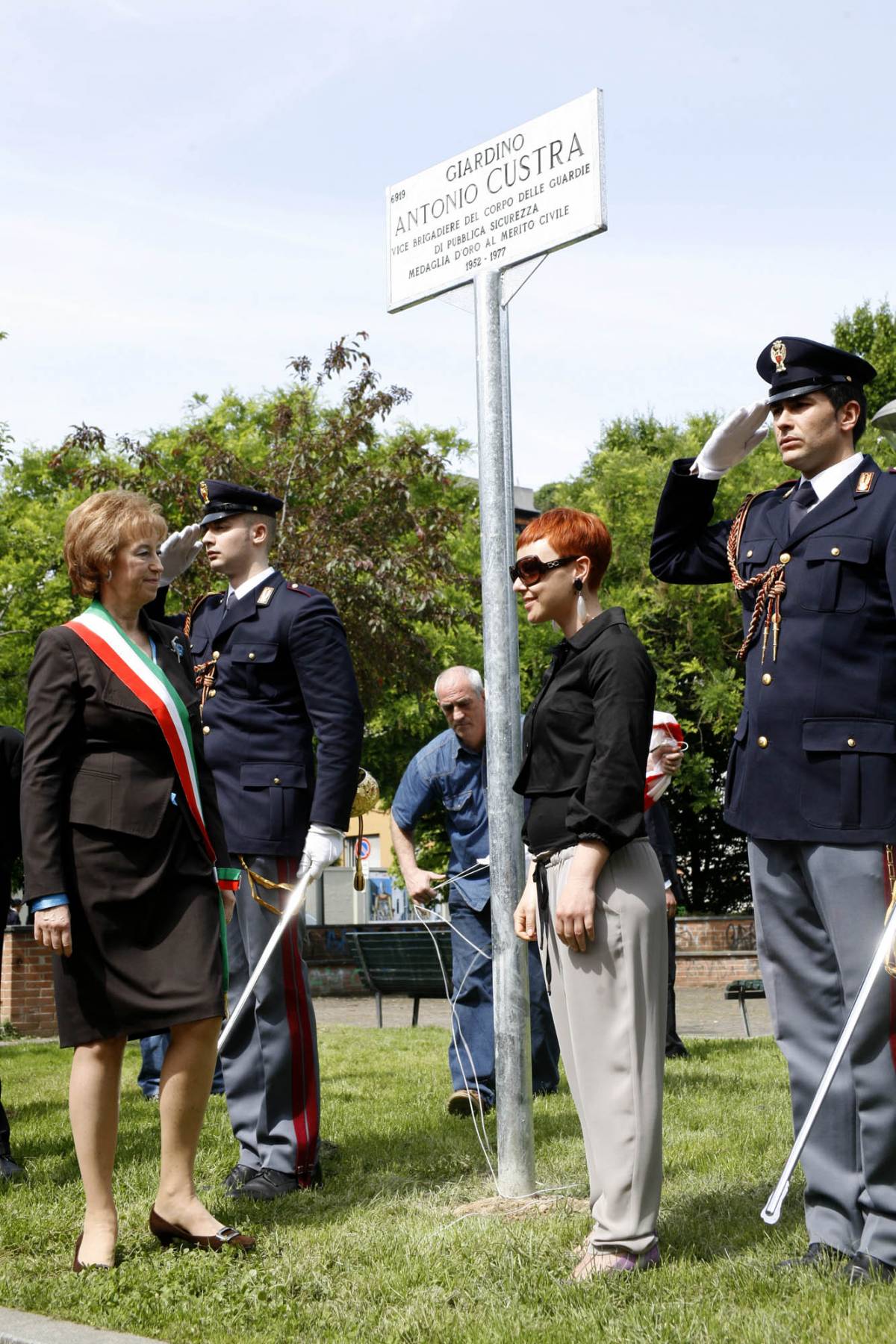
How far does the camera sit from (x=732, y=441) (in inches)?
176

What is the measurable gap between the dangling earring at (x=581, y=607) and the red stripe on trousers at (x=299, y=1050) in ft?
5.47

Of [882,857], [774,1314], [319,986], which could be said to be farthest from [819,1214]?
[319,986]

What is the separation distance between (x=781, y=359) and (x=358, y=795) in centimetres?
547

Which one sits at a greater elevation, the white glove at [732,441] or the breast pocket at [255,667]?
→ the white glove at [732,441]

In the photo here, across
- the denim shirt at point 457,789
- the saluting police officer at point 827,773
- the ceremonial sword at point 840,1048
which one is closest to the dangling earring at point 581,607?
the saluting police officer at point 827,773

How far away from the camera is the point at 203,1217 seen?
14.8ft

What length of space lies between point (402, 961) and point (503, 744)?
8150 mm

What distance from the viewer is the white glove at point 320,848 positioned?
5379mm

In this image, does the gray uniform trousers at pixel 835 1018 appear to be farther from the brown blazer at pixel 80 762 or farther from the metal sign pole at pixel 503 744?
the brown blazer at pixel 80 762

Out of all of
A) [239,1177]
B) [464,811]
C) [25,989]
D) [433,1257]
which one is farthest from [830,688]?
[25,989]

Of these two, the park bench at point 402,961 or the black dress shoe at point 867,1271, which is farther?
the park bench at point 402,961

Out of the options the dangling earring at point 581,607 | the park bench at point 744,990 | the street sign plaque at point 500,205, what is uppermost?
the street sign plaque at point 500,205

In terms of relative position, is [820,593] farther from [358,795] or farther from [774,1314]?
[358,795]

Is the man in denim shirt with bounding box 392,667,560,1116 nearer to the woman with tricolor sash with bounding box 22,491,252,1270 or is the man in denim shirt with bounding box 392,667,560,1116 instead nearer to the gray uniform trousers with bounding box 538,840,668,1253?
the woman with tricolor sash with bounding box 22,491,252,1270
